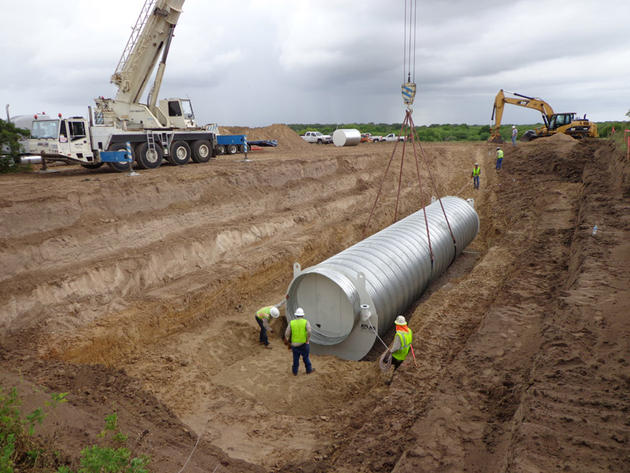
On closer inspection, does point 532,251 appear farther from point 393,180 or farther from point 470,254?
point 393,180

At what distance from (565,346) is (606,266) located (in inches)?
150

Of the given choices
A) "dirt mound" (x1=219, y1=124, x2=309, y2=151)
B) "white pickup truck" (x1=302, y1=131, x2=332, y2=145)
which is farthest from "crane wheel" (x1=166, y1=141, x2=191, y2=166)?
"white pickup truck" (x1=302, y1=131, x2=332, y2=145)

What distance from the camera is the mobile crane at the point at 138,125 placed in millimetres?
15336

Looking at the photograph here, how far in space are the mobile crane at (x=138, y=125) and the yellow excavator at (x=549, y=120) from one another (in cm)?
2214

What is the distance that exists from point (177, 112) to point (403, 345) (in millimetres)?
16466

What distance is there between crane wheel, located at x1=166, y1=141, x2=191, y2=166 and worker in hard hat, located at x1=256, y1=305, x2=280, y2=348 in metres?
11.8

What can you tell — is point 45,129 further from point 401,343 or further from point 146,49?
point 401,343

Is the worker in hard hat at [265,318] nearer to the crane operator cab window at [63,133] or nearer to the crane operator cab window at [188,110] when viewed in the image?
the crane operator cab window at [63,133]

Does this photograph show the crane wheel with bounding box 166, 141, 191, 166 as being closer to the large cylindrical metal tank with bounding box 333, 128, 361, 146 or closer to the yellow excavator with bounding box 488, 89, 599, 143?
the large cylindrical metal tank with bounding box 333, 128, 361, 146

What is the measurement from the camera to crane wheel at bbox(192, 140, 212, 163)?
19.9 m

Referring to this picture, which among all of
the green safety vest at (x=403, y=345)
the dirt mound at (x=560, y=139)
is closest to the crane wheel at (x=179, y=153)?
the green safety vest at (x=403, y=345)

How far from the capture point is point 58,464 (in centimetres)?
440

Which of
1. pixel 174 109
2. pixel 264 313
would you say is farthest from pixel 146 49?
pixel 264 313

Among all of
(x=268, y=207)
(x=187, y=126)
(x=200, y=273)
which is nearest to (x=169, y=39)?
(x=187, y=126)
